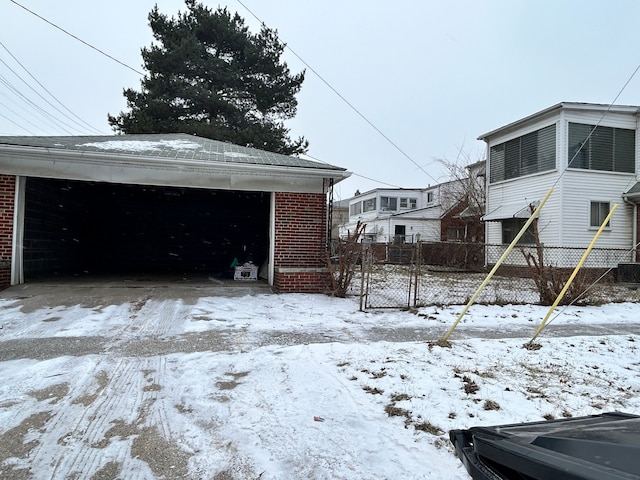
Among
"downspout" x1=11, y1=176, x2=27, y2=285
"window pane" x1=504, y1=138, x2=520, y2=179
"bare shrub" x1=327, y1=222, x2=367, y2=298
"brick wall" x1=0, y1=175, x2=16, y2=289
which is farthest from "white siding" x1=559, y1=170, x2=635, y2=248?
"brick wall" x1=0, y1=175, x2=16, y2=289

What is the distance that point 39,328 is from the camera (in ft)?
17.8

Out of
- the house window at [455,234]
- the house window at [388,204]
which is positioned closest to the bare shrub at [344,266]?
the house window at [455,234]

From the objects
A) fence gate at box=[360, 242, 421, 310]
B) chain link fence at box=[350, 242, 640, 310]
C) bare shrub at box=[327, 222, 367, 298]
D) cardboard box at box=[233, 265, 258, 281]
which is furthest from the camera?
cardboard box at box=[233, 265, 258, 281]

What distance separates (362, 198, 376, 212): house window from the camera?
32125mm

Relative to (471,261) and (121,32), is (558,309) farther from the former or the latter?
(121,32)

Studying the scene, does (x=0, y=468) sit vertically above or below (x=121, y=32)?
below

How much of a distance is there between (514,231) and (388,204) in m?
16.6

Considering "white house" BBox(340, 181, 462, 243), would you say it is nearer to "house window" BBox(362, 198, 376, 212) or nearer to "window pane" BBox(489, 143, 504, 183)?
"house window" BBox(362, 198, 376, 212)

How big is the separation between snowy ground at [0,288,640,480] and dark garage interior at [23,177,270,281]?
6864mm

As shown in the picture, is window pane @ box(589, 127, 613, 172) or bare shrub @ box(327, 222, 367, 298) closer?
bare shrub @ box(327, 222, 367, 298)

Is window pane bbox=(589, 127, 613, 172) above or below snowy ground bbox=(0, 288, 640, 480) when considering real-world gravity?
above

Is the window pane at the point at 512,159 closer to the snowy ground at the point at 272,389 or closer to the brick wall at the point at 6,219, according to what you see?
the snowy ground at the point at 272,389

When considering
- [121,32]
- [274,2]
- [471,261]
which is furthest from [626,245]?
[121,32]

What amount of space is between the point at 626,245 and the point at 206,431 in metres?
16.2
